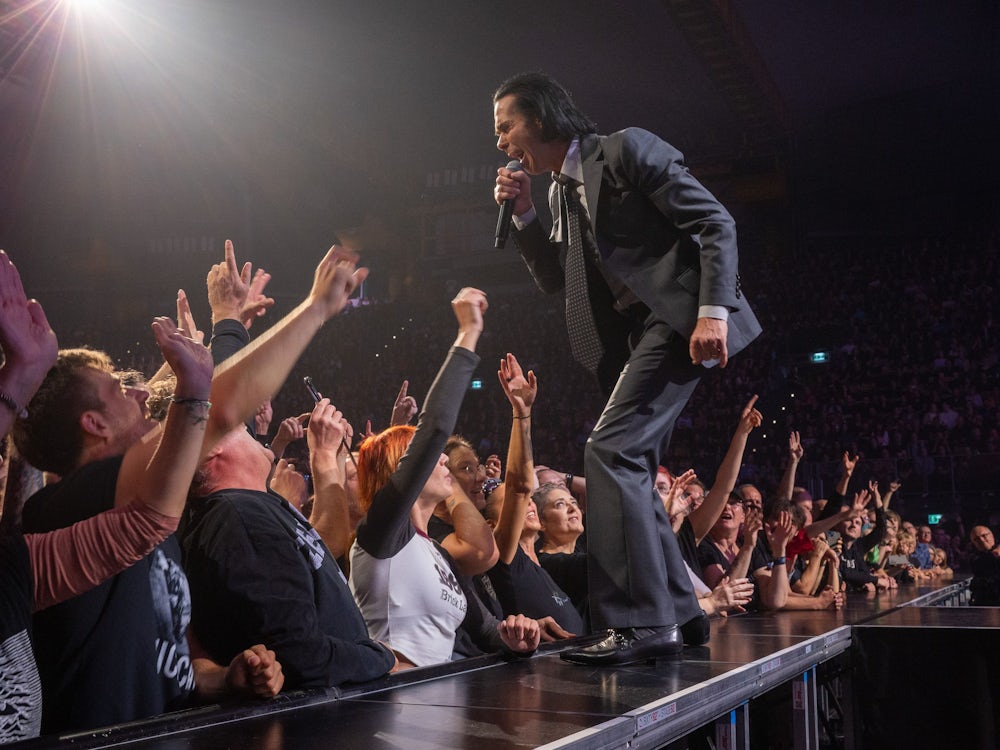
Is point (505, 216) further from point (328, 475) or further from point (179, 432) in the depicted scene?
point (179, 432)


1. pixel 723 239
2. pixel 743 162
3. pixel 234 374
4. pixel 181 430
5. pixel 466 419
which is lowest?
pixel 181 430

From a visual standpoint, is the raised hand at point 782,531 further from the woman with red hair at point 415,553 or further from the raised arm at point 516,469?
the woman with red hair at point 415,553

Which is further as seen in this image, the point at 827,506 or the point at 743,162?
the point at 743,162

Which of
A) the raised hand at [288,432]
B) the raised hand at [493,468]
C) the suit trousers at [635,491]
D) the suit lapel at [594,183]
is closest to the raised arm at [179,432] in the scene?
the suit trousers at [635,491]

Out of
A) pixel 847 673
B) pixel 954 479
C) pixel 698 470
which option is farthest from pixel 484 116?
pixel 847 673

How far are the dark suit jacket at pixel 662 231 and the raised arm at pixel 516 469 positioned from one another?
70 cm

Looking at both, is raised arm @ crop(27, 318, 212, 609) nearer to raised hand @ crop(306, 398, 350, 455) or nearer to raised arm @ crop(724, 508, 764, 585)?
raised hand @ crop(306, 398, 350, 455)

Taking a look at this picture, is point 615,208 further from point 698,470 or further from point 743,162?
point 743,162

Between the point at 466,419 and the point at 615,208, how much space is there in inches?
494

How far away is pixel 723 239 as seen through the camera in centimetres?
188

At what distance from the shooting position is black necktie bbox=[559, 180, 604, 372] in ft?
6.91

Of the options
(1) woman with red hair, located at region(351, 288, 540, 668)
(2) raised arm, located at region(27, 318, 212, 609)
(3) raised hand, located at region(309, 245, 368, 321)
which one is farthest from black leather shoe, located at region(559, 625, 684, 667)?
(2) raised arm, located at region(27, 318, 212, 609)

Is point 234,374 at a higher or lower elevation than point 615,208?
lower

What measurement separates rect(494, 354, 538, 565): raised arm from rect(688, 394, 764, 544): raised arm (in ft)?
2.74
